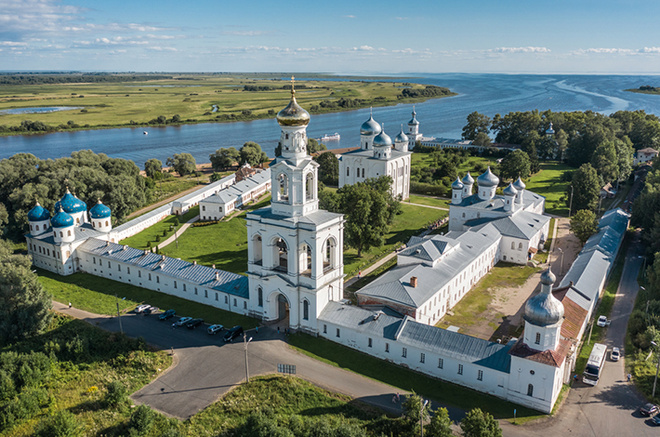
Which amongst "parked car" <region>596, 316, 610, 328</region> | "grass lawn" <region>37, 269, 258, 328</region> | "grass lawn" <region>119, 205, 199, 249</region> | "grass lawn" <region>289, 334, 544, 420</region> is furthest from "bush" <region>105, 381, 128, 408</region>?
"parked car" <region>596, 316, 610, 328</region>

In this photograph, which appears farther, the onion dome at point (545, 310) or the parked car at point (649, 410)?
the onion dome at point (545, 310)

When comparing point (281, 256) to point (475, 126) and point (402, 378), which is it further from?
point (475, 126)

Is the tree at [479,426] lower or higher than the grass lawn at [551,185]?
lower

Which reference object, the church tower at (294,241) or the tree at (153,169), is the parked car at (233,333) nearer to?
the church tower at (294,241)

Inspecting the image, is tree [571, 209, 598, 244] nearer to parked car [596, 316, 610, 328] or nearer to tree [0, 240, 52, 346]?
parked car [596, 316, 610, 328]

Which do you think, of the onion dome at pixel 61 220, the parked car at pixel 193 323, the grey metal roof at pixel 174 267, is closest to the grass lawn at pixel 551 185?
the grey metal roof at pixel 174 267

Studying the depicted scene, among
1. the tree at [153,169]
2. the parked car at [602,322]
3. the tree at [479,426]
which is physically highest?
the tree at [153,169]

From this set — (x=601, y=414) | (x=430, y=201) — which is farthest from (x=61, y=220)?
(x=430, y=201)
